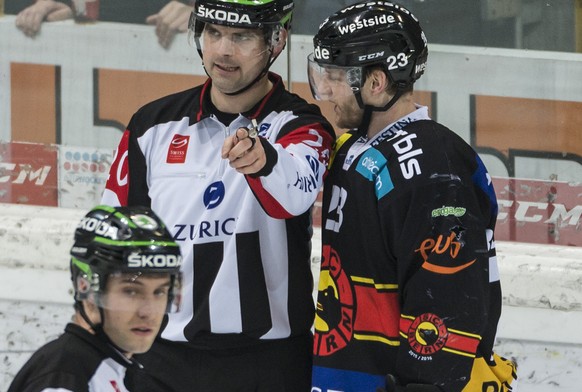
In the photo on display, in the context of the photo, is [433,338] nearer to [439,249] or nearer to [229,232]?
[439,249]

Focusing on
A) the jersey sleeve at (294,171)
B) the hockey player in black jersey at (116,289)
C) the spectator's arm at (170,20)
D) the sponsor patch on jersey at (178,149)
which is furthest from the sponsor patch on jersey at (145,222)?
the spectator's arm at (170,20)

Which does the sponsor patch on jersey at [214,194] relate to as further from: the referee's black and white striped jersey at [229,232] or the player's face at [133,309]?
the player's face at [133,309]

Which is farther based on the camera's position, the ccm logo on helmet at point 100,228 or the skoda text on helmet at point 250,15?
the skoda text on helmet at point 250,15

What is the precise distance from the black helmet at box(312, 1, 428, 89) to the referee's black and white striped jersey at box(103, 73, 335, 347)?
0.19 meters

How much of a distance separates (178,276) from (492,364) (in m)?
0.75

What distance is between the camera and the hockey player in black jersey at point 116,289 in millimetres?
1974

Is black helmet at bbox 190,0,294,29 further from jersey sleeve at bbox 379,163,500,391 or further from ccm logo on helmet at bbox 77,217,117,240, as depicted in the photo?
ccm logo on helmet at bbox 77,217,117,240

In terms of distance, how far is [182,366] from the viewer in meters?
2.73

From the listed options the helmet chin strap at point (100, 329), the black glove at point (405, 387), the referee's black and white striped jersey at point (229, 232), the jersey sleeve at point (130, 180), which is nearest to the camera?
the helmet chin strap at point (100, 329)

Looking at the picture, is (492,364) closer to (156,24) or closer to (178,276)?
(178,276)

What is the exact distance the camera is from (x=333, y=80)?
2.63 m

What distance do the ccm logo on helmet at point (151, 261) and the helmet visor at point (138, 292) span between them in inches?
0.6

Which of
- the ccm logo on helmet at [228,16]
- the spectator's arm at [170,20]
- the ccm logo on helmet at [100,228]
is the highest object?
the spectator's arm at [170,20]

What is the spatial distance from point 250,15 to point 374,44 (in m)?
0.29
